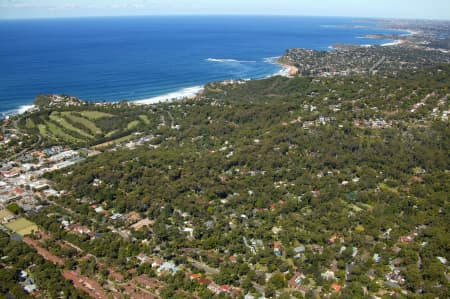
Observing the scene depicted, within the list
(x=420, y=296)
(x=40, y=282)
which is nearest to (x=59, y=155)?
(x=40, y=282)

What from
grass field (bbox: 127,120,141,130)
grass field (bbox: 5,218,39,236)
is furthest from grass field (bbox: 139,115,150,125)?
grass field (bbox: 5,218,39,236)

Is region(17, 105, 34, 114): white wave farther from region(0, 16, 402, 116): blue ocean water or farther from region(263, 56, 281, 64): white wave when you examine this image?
region(263, 56, 281, 64): white wave

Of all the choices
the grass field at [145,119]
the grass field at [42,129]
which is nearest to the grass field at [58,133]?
the grass field at [42,129]

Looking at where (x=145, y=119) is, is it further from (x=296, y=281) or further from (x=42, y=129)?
(x=296, y=281)

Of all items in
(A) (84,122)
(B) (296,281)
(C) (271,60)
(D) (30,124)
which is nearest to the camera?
(B) (296,281)

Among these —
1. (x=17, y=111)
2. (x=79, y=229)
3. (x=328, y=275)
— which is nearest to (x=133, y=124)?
(x=17, y=111)

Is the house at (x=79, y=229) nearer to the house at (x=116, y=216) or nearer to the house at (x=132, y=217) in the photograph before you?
the house at (x=116, y=216)

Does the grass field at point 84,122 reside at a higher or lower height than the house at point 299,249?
higher
